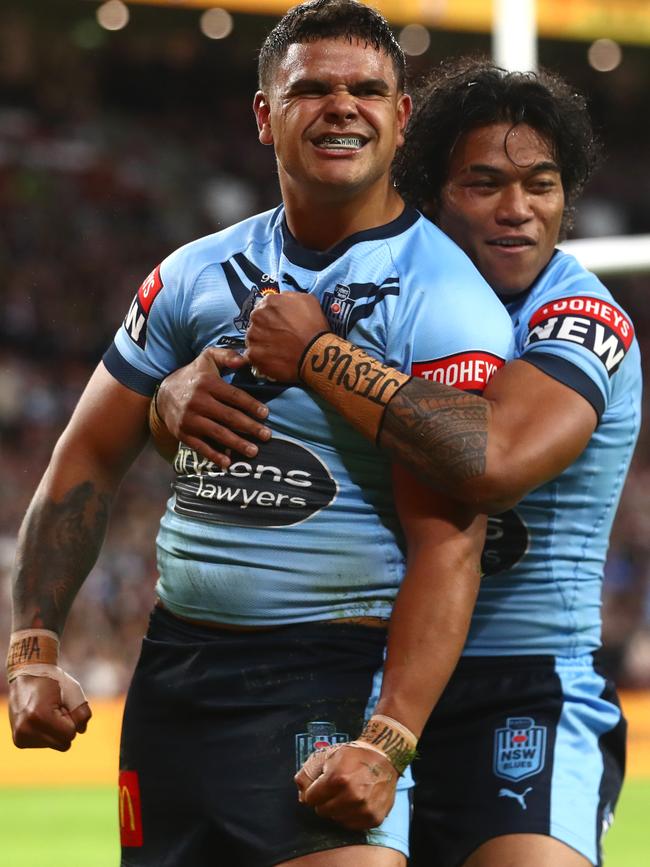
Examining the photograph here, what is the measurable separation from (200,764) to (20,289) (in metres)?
12.3

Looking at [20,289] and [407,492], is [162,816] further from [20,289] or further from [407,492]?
[20,289]

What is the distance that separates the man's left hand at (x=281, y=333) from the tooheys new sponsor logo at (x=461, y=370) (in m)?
0.20

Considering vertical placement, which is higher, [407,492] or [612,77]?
[612,77]

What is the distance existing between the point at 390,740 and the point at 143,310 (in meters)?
1.01

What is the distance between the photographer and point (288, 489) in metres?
2.66

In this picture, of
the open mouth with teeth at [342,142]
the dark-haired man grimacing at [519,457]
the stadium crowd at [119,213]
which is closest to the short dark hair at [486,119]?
the dark-haired man grimacing at [519,457]

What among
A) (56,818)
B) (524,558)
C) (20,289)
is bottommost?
(56,818)

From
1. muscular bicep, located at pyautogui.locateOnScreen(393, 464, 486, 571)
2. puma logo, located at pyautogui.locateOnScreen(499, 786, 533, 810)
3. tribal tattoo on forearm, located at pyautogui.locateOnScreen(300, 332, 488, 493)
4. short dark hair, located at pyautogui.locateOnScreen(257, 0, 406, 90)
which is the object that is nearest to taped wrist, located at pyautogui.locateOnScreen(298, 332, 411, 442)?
tribal tattoo on forearm, located at pyautogui.locateOnScreen(300, 332, 488, 493)

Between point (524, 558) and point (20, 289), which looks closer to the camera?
point (524, 558)

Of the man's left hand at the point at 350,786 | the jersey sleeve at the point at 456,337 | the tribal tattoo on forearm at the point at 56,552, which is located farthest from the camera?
the tribal tattoo on forearm at the point at 56,552

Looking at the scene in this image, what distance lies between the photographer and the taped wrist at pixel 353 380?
2582 mm

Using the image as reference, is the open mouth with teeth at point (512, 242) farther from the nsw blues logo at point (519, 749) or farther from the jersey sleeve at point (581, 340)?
the nsw blues logo at point (519, 749)

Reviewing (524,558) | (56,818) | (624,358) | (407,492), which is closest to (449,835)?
(524,558)

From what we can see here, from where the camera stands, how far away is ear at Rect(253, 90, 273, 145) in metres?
2.95
